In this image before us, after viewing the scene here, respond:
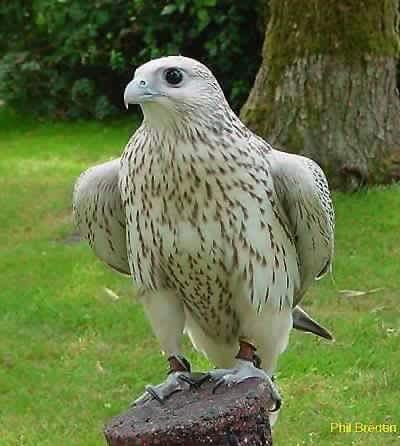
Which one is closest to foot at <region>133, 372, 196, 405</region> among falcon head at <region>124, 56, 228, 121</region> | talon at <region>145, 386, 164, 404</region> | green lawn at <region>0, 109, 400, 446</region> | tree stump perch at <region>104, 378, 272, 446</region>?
talon at <region>145, 386, 164, 404</region>

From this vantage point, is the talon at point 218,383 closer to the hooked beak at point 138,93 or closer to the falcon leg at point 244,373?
the falcon leg at point 244,373

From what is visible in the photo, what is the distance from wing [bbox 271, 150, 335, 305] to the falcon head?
36 cm

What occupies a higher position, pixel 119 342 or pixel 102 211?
pixel 102 211

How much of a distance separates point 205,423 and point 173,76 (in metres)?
1.00

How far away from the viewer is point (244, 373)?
3301 mm

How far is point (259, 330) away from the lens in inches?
139

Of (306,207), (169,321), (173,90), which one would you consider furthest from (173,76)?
(169,321)

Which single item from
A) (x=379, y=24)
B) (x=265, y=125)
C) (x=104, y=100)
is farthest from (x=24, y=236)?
(x=104, y=100)

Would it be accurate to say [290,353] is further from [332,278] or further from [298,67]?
[298,67]

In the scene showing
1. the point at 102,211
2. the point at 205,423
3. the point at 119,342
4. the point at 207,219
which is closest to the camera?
the point at 205,423

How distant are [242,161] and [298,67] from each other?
18.0ft

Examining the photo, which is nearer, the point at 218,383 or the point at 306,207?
the point at 218,383

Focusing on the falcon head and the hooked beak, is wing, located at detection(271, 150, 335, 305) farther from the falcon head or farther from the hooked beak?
the hooked beak

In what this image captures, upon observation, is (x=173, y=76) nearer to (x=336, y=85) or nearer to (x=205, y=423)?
(x=205, y=423)
